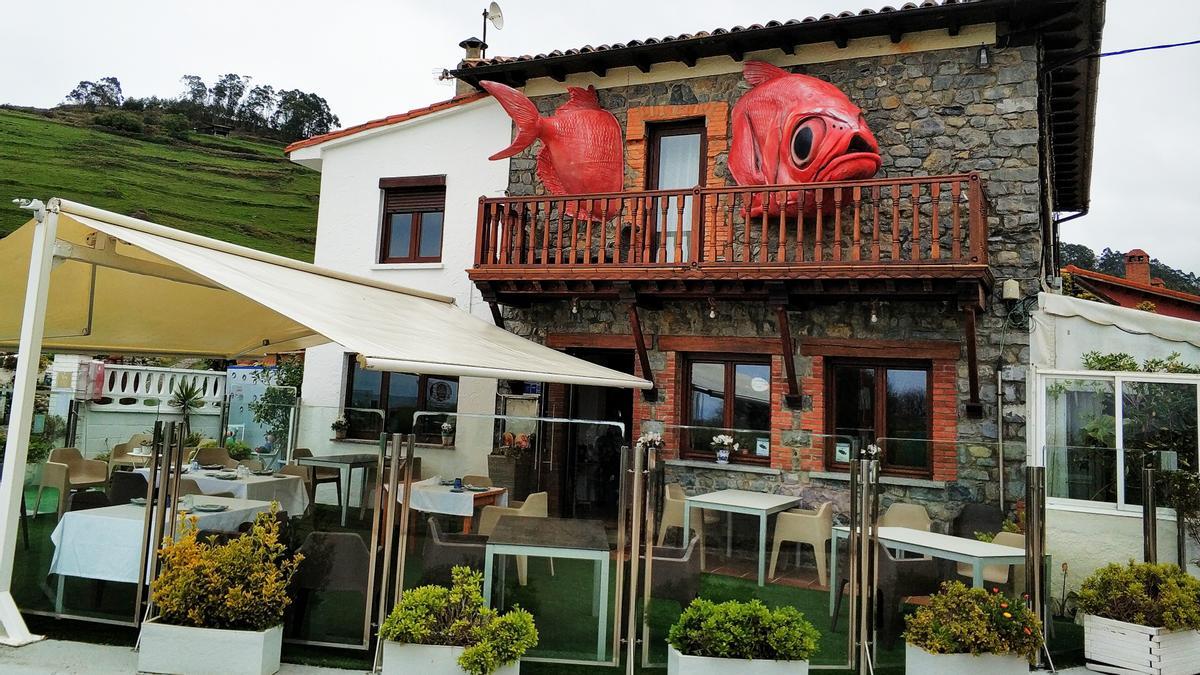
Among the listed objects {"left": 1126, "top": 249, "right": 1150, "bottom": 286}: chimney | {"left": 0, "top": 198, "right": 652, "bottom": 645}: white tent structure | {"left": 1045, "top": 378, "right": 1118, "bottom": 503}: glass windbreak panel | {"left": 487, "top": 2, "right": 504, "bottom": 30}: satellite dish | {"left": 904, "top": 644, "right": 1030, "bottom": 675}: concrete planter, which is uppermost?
{"left": 487, "top": 2, "right": 504, "bottom": 30}: satellite dish

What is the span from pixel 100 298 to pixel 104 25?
360ft

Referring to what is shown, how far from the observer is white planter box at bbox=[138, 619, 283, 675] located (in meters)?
5.00

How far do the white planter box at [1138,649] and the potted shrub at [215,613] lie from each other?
226 inches

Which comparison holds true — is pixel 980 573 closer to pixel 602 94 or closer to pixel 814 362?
pixel 814 362

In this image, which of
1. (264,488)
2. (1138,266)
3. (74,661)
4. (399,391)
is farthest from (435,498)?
(1138,266)

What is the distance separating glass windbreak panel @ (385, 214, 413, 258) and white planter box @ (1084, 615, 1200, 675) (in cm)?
1030

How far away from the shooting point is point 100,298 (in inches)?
324

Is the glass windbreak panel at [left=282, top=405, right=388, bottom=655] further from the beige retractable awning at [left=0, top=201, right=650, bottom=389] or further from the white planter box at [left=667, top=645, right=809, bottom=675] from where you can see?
the white planter box at [left=667, top=645, right=809, bottom=675]

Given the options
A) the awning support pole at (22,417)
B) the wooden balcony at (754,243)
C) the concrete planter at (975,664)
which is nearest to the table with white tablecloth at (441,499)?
the awning support pole at (22,417)

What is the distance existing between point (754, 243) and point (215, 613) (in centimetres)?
764

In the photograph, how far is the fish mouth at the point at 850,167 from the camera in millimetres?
9438

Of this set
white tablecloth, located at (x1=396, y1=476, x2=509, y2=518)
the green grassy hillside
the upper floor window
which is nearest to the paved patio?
white tablecloth, located at (x1=396, y1=476, x2=509, y2=518)

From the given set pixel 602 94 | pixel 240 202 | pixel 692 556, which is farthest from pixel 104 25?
pixel 692 556

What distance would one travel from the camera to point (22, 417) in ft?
18.8
